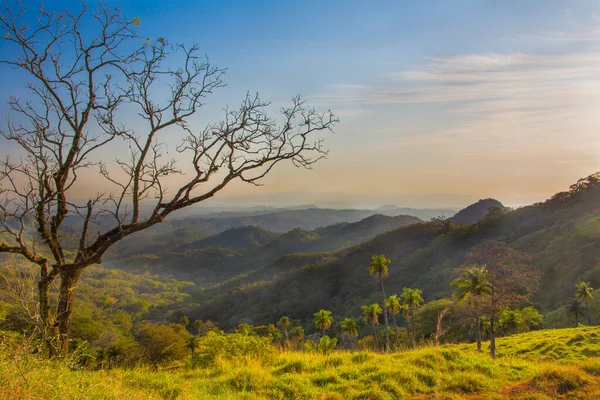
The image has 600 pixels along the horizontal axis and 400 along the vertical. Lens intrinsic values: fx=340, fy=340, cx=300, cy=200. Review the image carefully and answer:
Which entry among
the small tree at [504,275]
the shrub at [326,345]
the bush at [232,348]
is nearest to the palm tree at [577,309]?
the small tree at [504,275]

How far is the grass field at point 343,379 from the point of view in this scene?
5.04 meters

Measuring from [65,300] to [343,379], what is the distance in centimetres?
608

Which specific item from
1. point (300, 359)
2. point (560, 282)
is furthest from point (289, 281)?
point (300, 359)

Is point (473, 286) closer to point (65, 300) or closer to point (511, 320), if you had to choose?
point (511, 320)

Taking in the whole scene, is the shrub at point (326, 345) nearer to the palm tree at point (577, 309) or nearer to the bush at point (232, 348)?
the bush at point (232, 348)

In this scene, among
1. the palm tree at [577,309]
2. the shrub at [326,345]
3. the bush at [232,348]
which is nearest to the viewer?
the bush at [232,348]

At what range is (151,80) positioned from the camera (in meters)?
8.16

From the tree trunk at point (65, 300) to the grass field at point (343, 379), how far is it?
1.47m

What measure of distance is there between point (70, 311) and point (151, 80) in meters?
5.56

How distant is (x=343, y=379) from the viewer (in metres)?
6.70

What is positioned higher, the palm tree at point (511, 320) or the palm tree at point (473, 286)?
the palm tree at point (473, 286)

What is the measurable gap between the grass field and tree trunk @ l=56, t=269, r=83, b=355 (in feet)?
4.81

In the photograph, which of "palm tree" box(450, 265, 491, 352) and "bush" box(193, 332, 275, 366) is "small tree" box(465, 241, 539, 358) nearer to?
"palm tree" box(450, 265, 491, 352)

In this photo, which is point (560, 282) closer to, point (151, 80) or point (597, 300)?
point (597, 300)
